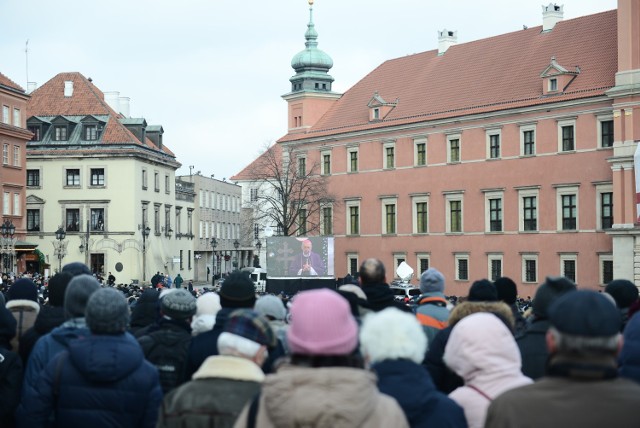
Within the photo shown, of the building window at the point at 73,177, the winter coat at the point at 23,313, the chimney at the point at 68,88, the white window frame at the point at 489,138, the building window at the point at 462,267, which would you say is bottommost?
the building window at the point at 462,267

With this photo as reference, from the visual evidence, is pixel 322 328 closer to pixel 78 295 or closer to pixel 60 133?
pixel 78 295

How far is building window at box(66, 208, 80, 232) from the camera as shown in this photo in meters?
72.9

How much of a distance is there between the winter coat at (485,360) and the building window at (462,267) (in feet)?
179

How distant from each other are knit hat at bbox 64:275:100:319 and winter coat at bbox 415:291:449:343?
9.72 feet

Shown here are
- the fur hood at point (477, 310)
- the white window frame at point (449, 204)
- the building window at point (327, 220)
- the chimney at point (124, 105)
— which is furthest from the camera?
the chimney at point (124, 105)

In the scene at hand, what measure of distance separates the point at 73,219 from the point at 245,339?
69438 mm

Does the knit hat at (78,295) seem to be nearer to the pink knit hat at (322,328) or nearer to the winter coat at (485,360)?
the winter coat at (485,360)

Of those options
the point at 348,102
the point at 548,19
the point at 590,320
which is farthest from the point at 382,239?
the point at 590,320

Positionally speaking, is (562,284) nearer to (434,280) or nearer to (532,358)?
(532,358)

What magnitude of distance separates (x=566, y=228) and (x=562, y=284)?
4820 cm

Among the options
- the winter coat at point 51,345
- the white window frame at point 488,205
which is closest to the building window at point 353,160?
the white window frame at point 488,205

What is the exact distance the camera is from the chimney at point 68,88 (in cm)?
7662

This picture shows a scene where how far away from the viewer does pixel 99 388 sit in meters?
6.26

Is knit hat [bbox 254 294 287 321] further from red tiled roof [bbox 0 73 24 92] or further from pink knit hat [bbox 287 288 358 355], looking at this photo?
red tiled roof [bbox 0 73 24 92]
